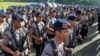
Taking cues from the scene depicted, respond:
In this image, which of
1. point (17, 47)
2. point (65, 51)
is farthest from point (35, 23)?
point (65, 51)

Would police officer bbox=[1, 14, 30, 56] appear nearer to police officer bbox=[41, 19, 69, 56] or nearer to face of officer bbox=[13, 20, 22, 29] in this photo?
face of officer bbox=[13, 20, 22, 29]

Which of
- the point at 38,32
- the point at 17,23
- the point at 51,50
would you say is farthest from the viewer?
the point at 38,32

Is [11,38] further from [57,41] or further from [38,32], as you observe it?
[38,32]

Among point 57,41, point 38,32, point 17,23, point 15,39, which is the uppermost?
point 57,41

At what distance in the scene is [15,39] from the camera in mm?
5066

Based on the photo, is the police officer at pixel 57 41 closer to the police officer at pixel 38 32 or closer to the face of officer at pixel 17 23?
the face of officer at pixel 17 23

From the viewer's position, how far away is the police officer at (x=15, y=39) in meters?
4.90

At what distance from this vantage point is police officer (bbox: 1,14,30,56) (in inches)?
193

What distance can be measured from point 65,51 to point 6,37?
133 cm

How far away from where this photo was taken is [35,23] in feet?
25.1

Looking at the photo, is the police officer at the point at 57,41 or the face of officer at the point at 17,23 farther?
the face of officer at the point at 17,23

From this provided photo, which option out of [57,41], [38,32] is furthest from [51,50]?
[38,32]

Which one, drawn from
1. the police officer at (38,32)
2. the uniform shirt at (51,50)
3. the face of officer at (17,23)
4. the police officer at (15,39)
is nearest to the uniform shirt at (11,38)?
the police officer at (15,39)

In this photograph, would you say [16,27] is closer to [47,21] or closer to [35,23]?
[35,23]
